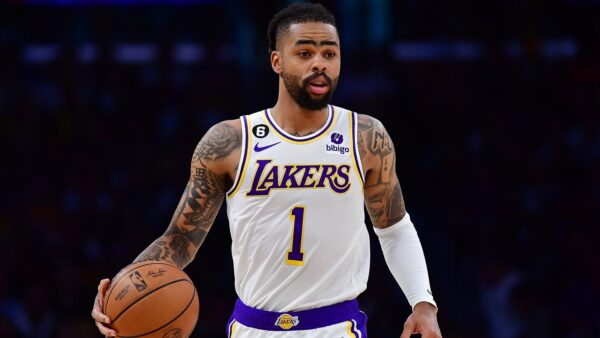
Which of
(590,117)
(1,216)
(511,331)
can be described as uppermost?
(590,117)

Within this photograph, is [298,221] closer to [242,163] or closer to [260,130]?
[242,163]

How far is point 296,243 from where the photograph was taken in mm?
4125

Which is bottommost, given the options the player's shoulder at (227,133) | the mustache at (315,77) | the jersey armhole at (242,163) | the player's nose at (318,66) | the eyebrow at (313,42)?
the jersey armhole at (242,163)

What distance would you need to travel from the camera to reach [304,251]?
412 cm

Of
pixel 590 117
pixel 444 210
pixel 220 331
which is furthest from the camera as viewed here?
pixel 590 117

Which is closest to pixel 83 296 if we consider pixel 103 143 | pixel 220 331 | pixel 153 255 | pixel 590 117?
pixel 220 331

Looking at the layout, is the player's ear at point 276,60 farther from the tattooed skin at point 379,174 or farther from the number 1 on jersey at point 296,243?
the number 1 on jersey at point 296,243

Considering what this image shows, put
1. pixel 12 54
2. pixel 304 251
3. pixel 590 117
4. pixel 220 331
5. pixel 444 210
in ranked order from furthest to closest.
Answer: pixel 12 54, pixel 590 117, pixel 444 210, pixel 220 331, pixel 304 251

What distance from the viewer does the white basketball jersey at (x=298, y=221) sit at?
13.5ft

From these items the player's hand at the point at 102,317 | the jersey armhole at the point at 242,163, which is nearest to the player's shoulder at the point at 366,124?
the jersey armhole at the point at 242,163

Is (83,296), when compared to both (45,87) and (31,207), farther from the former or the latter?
(45,87)

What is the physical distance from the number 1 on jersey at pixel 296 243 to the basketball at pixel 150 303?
1.56 feet

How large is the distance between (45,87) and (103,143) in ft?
4.63

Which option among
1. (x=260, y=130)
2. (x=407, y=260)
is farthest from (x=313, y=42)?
(x=407, y=260)
